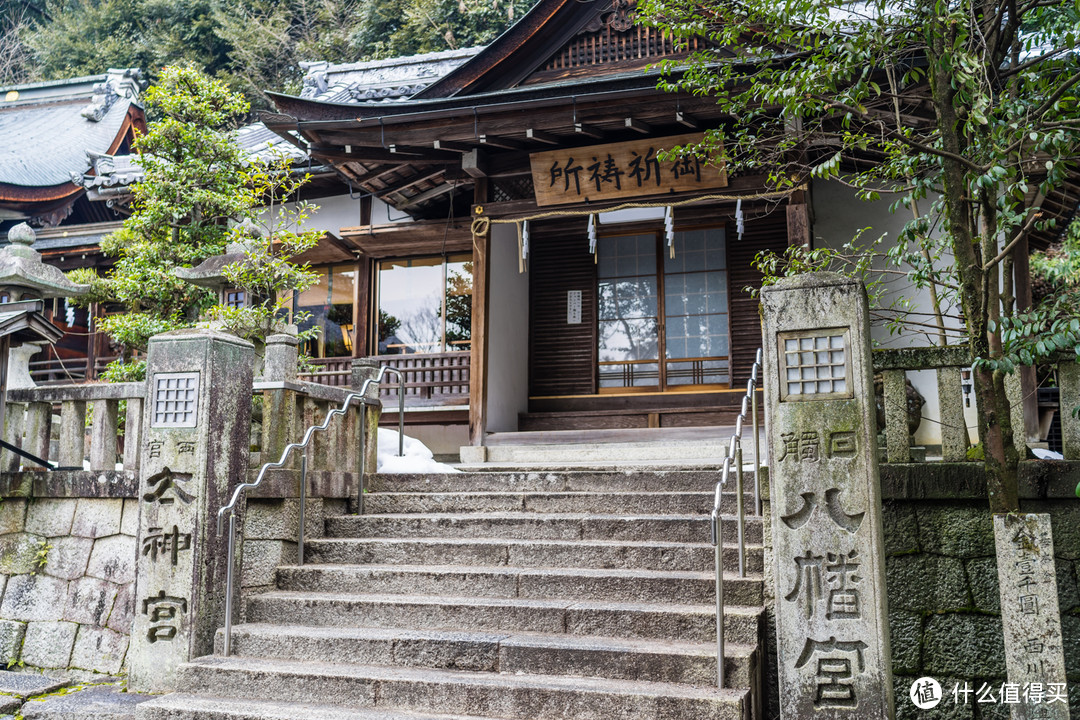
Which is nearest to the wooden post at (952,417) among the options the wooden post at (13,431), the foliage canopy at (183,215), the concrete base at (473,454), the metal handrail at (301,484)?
the metal handrail at (301,484)

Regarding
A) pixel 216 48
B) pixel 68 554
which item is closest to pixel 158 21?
pixel 216 48

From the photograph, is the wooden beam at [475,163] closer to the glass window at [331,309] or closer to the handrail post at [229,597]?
the glass window at [331,309]

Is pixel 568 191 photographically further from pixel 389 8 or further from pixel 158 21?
pixel 158 21

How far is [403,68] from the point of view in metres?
16.9

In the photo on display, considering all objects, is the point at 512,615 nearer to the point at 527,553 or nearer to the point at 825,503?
the point at 527,553

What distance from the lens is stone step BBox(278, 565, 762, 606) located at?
19.5 feet

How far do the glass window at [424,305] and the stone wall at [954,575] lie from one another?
323 inches

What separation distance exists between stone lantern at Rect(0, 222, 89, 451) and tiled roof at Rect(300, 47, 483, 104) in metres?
7.48

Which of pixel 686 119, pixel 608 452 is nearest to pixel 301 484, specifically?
pixel 608 452

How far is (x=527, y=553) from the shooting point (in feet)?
22.2

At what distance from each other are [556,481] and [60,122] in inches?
736

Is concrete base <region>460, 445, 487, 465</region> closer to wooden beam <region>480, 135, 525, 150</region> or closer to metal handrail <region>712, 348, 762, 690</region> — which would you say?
wooden beam <region>480, 135, 525, 150</region>

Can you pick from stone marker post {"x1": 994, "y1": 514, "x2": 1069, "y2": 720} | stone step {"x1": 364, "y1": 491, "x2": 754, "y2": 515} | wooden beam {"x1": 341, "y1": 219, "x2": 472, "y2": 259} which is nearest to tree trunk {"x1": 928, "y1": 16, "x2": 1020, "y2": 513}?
stone marker post {"x1": 994, "y1": 514, "x2": 1069, "y2": 720}

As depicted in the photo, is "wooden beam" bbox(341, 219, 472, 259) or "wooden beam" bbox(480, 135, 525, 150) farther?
"wooden beam" bbox(341, 219, 472, 259)
